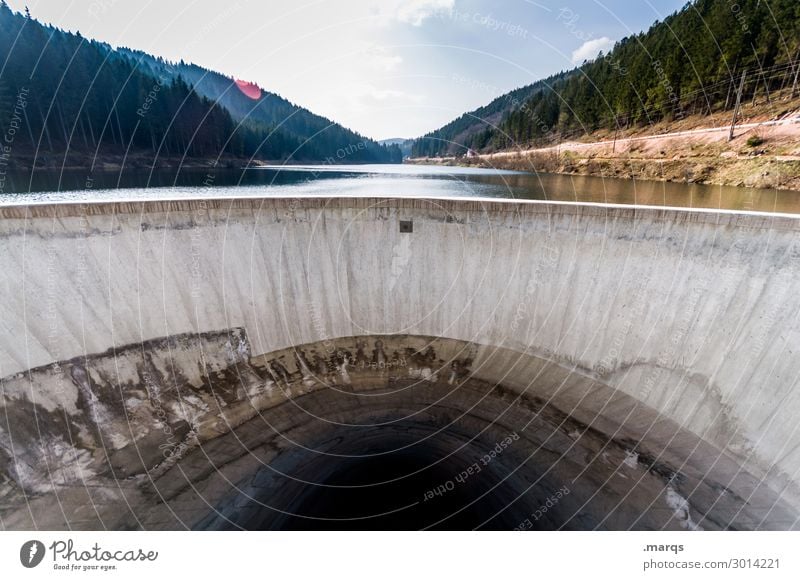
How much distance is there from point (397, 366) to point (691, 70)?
5580 centimetres

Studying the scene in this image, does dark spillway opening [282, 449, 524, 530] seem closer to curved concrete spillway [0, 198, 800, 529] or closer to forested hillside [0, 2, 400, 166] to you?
curved concrete spillway [0, 198, 800, 529]

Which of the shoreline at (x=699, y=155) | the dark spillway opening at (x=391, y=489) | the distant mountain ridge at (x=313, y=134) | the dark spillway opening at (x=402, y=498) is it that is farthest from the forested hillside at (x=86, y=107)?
the shoreline at (x=699, y=155)

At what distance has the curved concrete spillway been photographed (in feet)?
29.1

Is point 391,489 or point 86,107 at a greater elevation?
point 86,107

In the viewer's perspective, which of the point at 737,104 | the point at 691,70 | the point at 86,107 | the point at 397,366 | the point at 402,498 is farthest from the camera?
the point at 86,107

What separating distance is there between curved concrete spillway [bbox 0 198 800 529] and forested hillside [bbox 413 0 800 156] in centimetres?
3262

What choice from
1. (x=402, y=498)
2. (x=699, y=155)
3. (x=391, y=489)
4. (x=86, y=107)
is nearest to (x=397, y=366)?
(x=391, y=489)

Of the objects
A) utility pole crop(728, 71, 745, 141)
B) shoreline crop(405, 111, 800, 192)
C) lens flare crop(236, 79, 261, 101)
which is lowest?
shoreline crop(405, 111, 800, 192)

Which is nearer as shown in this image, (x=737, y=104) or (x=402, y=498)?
(x=402, y=498)

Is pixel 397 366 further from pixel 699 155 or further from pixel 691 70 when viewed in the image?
pixel 691 70

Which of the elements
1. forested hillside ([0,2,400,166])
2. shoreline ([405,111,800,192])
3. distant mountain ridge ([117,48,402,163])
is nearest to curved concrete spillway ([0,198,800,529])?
shoreline ([405,111,800,192])

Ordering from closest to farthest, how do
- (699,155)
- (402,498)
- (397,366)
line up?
(402,498) < (397,366) < (699,155)

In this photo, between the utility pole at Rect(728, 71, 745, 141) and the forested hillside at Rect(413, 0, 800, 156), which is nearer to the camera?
the utility pole at Rect(728, 71, 745, 141)

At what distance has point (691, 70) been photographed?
43.8m
